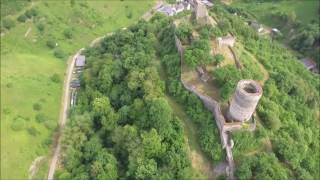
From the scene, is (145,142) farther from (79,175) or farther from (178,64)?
(178,64)

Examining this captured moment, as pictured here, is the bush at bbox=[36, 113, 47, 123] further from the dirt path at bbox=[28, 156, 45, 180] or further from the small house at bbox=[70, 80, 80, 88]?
the small house at bbox=[70, 80, 80, 88]

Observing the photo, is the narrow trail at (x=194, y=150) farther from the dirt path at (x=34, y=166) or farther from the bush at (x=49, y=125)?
the dirt path at (x=34, y=166)

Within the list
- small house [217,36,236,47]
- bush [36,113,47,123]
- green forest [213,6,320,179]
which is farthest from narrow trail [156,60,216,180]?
bush [36,113,47,123]

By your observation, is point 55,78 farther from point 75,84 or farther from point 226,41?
point 226,41

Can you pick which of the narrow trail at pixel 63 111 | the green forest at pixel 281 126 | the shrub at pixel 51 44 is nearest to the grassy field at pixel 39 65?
the shrub at pixel 51 44

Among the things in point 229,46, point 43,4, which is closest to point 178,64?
point 229,46

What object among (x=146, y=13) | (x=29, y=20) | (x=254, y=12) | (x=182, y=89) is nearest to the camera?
(x=182, y=89)
